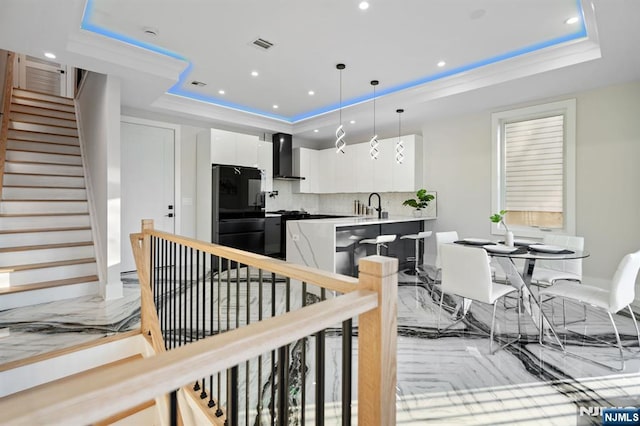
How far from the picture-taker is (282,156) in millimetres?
6438

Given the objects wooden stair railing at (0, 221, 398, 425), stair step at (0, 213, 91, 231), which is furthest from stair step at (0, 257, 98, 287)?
wooden stair railing at (0, 221, 398, 425)

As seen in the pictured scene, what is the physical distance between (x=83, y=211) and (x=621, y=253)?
6.86 meters

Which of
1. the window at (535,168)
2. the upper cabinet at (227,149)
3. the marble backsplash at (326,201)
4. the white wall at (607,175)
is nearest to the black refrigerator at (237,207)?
the upper cabinet at (227,149)

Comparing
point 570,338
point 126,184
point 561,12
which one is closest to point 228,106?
point 126,184

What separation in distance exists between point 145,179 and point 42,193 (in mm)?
1254

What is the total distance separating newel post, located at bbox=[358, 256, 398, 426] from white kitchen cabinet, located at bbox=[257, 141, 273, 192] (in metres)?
5.35

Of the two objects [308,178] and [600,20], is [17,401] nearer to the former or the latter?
[600,20]

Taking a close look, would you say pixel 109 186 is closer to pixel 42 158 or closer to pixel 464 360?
pixel 42 158

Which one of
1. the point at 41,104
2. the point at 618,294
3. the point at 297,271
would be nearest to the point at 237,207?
the point at 41,104

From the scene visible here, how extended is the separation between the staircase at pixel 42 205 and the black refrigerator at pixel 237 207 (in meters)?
1.73

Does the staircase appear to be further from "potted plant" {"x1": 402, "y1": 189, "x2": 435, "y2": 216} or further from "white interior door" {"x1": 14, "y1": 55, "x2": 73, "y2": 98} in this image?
"potted plant" {"x1": 402, "y1": 189, "x2": 435, "y2": 216}

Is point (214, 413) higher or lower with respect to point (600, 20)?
lower

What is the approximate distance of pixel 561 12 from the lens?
2.70 metres

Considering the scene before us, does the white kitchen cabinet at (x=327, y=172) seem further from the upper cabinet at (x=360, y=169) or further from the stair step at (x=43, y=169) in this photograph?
the stair step at (x=43, y=169)
